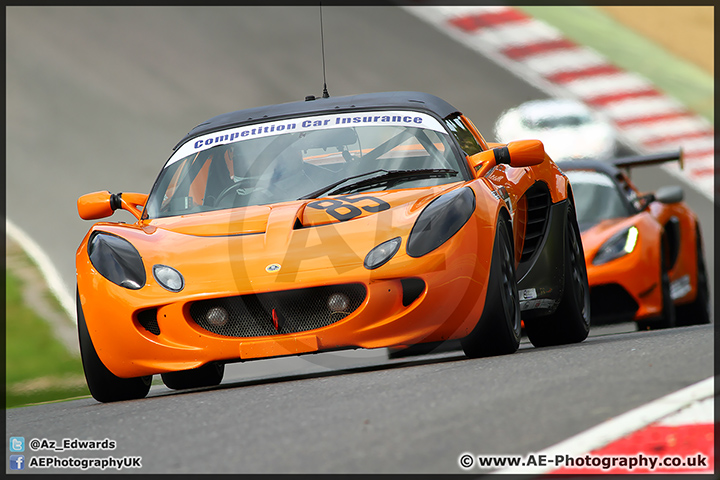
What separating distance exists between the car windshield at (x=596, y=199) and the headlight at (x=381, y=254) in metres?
3.71

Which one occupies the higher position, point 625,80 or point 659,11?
point 659,11

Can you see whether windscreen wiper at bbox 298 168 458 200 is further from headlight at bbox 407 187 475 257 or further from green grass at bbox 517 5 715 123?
green grass at bbox 517 5 715 123

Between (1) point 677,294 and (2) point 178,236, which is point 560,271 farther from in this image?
(1) point 677,294

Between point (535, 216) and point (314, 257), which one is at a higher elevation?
point (535, 216)

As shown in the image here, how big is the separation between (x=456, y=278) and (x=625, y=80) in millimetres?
13997

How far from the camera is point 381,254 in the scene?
494 centimetres

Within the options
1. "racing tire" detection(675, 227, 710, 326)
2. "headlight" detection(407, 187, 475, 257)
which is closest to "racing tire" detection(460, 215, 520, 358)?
"headlight" detection(407, 187, 475, 257)

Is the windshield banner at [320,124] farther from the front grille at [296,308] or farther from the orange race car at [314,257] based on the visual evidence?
the front grille at [296,308]

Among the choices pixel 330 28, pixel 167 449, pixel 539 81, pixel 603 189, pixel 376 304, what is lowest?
pixel 167 449

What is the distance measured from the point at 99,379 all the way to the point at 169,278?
634mm

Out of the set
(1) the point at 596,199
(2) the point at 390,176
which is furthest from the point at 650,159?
(2) the point at 390,176

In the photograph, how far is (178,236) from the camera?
5.27 meters

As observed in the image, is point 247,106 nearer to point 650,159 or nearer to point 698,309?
point 650,159

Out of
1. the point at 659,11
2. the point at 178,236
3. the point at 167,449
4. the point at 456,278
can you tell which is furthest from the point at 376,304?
the point at 659,11
